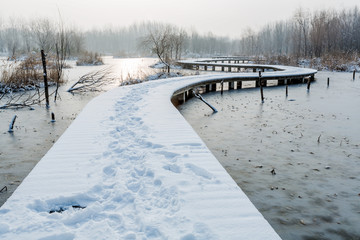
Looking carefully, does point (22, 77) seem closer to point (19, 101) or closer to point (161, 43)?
point (19, 101)

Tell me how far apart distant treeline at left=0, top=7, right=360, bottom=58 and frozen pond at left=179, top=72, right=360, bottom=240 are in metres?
8.54

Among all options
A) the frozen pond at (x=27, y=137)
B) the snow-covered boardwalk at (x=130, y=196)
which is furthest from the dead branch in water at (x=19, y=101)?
the snow-covered boardwalk at (x=130, y=196)

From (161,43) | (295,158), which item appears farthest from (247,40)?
(295,158)

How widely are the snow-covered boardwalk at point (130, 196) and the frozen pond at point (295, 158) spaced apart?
4.58 ft

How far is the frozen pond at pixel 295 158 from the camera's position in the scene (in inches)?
159

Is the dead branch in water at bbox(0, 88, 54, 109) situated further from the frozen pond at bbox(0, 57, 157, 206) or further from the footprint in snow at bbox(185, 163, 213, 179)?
the footprint in snow at bbox(185, 163, 213, 179)

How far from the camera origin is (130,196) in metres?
3.14

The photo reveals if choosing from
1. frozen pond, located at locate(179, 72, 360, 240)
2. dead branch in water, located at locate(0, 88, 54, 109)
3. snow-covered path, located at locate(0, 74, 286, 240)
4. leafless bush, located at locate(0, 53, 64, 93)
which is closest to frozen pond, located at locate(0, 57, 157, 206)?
dead branch in water, located at locate(0, 88, 54, 109)

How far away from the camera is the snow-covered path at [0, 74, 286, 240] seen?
2.45 meters

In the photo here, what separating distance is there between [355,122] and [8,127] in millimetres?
12579

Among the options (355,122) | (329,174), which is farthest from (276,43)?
(329,174)

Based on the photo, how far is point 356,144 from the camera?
735 cm

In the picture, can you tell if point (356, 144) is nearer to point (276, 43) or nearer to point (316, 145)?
point (316, 145)

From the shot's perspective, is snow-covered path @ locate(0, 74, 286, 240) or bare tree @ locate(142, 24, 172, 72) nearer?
snow-covered path @ locate(0, 74, 286, 240)
